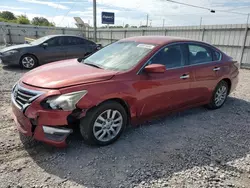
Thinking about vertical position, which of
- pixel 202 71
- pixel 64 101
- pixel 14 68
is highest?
pixel 202 71

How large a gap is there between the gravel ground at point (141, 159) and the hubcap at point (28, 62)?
4.96 metres

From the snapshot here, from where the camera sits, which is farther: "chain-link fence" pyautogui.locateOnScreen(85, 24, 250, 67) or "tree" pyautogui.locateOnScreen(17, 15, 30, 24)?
"tree" pyautogui.locateOnScreen(17, 15, 30, 24)

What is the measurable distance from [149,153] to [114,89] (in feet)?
3.44

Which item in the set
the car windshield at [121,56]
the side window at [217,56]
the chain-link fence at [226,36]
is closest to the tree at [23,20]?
the chain-link fence at [226,36]

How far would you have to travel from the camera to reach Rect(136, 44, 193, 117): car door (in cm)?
328

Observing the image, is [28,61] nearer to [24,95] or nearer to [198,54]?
[24,95]

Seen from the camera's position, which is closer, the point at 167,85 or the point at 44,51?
the point at 167,85

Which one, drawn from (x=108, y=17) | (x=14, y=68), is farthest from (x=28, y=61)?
(x=108, y=17)

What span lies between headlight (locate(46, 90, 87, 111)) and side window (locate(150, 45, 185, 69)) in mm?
1437

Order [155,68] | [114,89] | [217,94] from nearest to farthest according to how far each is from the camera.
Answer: [114,89] → [155,68] → [217,94]

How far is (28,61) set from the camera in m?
8.43

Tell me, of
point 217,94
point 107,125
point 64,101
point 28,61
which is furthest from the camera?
point 28,61

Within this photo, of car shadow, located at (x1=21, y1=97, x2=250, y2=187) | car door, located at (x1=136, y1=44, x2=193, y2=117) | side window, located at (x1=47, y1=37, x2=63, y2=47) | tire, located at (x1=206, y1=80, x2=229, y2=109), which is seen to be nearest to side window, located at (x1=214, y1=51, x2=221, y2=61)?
tire, located at (x1=206, y1=80, x2=229, y2=109)

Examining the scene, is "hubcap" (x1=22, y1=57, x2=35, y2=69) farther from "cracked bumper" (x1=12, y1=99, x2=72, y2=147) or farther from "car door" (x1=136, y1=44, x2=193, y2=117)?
"car door" (x1=136, y1=44, x2=193, y2=117)
